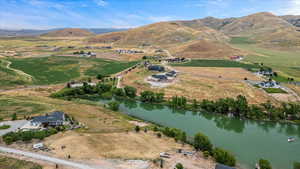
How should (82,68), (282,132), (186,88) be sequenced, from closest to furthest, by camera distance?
(282,132)
(186,88)
(82,68)

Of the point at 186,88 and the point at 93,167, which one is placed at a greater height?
the point at 186,88

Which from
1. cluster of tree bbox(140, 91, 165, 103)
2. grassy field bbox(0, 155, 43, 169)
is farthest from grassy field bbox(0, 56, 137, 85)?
grassy field bbox(0, 155, 43, 169)

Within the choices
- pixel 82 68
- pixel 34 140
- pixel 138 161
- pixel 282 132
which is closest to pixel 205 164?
pixel 138 161

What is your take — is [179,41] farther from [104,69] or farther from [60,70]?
[60,70]

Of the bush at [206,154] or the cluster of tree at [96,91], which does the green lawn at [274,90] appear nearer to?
the bush at [206,154]

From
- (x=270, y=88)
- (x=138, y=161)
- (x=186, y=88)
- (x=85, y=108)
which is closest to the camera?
(x=138, y=161)

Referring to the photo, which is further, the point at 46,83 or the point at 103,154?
the point at 46,83

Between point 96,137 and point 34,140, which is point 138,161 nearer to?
point 96,137

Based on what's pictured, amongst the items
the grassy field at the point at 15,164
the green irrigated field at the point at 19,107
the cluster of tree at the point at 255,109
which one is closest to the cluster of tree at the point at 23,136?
the grassy field at the point at 15,164
